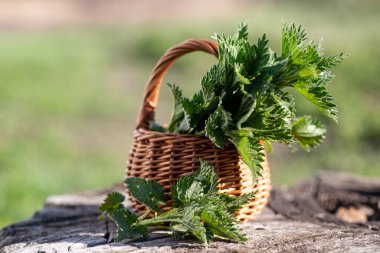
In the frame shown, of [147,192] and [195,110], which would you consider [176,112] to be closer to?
[195,110]

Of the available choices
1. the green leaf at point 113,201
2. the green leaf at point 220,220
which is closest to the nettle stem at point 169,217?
→ the green leaf at point 220,220

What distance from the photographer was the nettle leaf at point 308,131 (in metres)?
2.48

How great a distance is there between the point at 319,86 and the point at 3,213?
392 cm

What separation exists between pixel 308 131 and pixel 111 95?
7742 millimetres

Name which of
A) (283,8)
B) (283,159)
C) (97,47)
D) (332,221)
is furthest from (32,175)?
(283,8)

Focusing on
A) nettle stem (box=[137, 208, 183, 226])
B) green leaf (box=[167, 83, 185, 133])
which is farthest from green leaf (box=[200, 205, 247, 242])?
green leaf (box=[167, 83, 185, 133])

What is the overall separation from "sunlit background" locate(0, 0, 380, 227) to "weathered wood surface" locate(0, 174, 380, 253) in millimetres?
1937

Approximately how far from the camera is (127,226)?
85.9 inches

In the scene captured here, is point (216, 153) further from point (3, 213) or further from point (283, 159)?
Result: point (283, 159)

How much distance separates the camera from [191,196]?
211 cm

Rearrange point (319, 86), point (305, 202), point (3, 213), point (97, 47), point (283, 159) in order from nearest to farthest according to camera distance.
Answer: point (319, 86) < point (305, 202) < point (3, 213) < point (283, 159) < point (97, 47)

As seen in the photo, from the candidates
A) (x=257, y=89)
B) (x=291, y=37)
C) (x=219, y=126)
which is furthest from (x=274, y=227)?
(x=291, y=37)

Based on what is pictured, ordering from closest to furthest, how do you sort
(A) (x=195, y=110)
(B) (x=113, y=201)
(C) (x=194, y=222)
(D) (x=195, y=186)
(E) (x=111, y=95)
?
(C) (x=194, y=222) < (D) (x=195, y=186) < (A) (x=195, y=110) < (B) (x=113, y=201) < (E) (x=111, y=95)

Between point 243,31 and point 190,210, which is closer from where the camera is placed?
point 190,210
